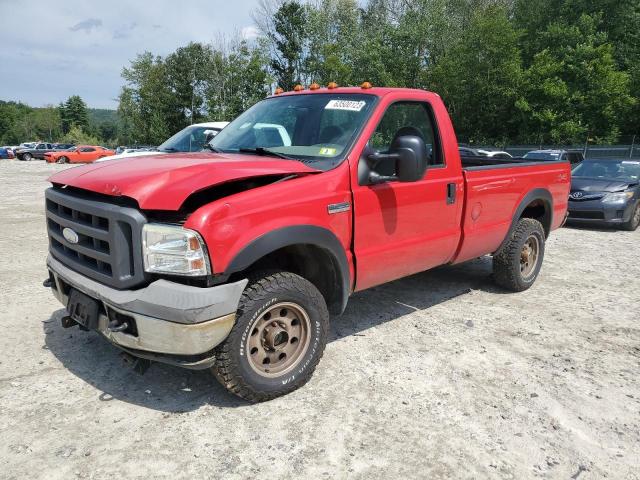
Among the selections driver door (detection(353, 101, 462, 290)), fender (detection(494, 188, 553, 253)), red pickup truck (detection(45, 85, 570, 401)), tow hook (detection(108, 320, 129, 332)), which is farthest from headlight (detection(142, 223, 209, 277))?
fender (detection(494, 188, 553, 253))

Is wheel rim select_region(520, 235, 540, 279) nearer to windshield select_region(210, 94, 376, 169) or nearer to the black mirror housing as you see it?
the black mirror housing

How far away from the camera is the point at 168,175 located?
2.87 metres

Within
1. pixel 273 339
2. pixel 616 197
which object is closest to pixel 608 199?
pixel 616 197

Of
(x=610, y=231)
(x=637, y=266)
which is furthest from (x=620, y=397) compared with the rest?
(x=610, y=231)

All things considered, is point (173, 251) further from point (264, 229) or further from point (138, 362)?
point (138, 362)

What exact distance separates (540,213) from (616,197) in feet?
17.3

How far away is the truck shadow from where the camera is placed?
3.23m

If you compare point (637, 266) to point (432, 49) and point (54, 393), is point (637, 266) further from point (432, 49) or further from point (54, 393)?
point (432, 49)

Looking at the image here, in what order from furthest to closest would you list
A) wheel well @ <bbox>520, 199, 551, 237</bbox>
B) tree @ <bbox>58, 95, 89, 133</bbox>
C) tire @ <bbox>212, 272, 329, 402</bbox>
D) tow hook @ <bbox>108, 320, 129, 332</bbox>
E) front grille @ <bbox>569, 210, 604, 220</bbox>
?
tree @ <bbox>58, 95, 89, 133</bbox>
front grille @ <bbox>569, 210, 604, 220</bbox>
wheel well @ <bbox>520, 199, 551, 237</bbox>
tire @ <bbox>212, 272, 329, 402</bbox>
tow hook @ <bbox>108, 320, 129, 332</bbox>

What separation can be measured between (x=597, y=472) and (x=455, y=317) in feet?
7.44

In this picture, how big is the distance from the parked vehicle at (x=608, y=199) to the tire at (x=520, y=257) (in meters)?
5.25

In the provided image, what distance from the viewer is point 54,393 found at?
128 inches

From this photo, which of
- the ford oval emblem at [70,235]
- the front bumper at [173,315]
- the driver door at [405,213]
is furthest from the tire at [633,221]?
the ford oval emblem at [70,235]

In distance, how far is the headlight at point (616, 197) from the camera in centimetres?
998
